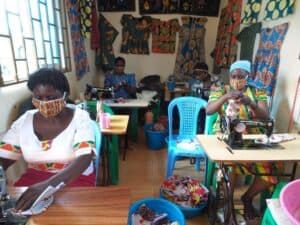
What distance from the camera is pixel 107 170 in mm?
2363

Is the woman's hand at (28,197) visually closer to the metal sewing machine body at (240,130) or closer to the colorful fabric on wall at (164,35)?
the metal sewing machine body at (240,130)

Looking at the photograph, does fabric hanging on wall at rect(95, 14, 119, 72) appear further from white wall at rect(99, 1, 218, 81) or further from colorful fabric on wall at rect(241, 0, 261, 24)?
colorful fabric on wall at rect(241, 0, 261, 24)

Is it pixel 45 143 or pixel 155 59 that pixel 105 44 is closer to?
pixel 155 59

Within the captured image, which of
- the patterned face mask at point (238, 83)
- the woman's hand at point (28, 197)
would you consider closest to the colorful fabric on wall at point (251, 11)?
the patterned face mask at point (238, 83)

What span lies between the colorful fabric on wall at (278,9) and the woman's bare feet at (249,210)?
5.75 ft

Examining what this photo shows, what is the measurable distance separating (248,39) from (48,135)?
279 cm

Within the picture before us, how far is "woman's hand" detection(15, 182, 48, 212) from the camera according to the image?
2.95 feet

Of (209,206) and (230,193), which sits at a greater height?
(230,193)

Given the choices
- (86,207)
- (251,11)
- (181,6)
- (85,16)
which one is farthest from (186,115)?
(181,6)

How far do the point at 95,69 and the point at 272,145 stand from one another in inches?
144

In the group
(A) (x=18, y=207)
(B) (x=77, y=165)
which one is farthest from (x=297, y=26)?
(A) (x=18, y=207)

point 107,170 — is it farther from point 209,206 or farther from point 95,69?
point 95,69

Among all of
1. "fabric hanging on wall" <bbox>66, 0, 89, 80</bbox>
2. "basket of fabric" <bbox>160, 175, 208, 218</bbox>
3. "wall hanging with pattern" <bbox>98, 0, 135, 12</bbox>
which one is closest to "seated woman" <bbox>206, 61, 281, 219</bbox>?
"basket of fabric" <bbox>160, 175, 208, 218</bbox>

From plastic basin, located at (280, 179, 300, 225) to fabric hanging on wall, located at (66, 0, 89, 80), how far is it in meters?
2.98
